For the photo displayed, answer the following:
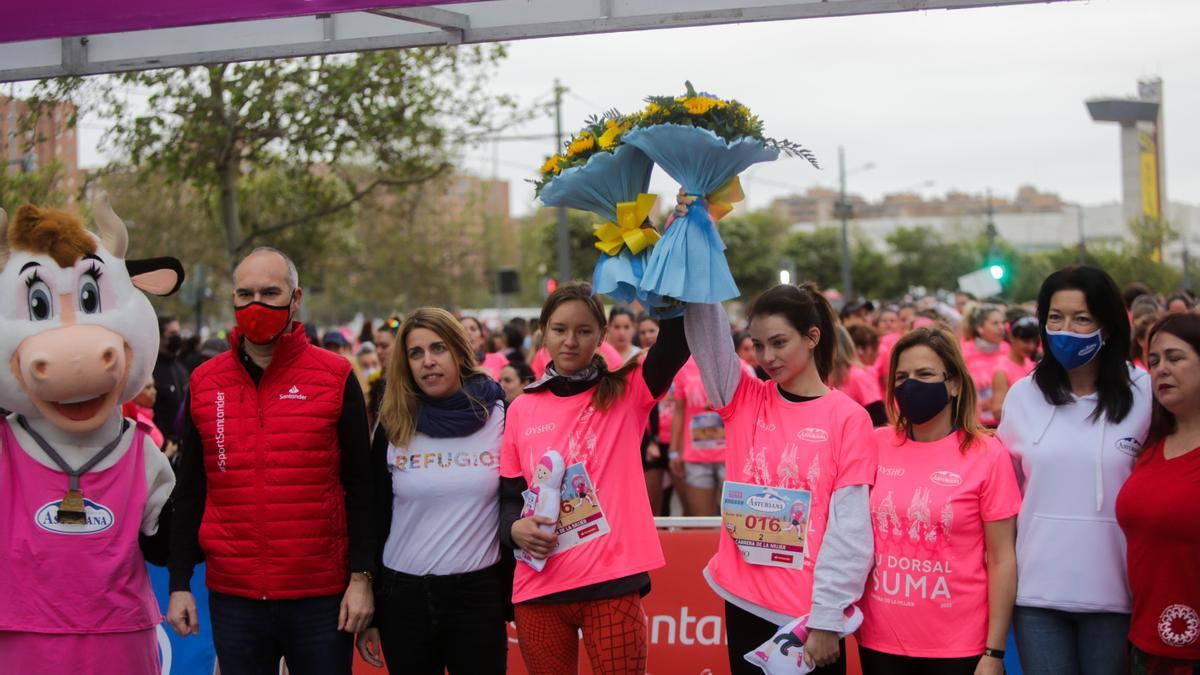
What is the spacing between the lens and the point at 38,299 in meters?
4.12

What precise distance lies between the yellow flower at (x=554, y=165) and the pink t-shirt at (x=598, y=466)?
Answer: 2.56ft

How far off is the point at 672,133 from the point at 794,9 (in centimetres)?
56

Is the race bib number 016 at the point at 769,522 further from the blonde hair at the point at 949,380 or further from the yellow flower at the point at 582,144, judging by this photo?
the yellow flower at the point at 582,144

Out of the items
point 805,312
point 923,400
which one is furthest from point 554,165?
point 923,400

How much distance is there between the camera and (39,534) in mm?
4082

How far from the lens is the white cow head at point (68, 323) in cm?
404

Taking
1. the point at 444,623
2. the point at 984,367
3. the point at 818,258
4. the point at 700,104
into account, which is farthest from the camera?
the point at 818,258

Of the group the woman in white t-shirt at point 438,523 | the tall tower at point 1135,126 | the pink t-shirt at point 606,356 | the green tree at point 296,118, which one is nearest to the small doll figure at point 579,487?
the woman in white t-shirt at point 438,523

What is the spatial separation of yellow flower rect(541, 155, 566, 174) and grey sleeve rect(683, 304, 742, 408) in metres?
0.63

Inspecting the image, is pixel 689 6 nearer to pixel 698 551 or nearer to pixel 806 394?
pixel 806 394

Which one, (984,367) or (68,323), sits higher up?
(68,323)

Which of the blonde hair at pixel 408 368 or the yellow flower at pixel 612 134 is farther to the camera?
the blonde hair at pixel 408 368

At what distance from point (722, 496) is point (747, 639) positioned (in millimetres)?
484

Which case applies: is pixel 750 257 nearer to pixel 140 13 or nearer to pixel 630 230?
pixel 630 230
